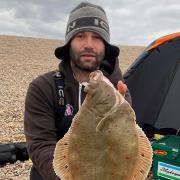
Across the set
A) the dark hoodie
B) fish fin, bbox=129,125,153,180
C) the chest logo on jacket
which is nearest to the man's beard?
the dark hoodie

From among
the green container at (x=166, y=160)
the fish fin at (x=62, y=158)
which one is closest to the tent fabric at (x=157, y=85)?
the green container at (x=166, y=160)

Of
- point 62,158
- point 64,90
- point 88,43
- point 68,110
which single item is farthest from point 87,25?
point 62,158

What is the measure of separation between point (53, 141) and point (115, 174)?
1265 mm

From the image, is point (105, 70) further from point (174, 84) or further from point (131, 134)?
point (174, 84)

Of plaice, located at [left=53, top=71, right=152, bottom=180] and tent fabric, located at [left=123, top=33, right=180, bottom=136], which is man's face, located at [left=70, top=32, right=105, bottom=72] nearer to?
plaice, located at [left=53, top=71, right=152, bottom=180]

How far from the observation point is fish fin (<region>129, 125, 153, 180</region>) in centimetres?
257

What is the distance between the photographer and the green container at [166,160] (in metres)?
6.38

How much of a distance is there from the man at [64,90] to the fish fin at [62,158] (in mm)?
840

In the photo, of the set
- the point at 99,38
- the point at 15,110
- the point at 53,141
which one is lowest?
the point at 15,110

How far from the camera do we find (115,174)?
8.32 ft

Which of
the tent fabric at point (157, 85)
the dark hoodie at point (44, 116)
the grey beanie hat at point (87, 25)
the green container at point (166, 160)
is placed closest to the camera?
the dark hoodie at point (44, 116)

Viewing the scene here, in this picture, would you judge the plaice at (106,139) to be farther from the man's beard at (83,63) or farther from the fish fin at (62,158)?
the man's beard at (83,63)

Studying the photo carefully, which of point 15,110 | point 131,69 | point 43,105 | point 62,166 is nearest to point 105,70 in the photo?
point 43,105

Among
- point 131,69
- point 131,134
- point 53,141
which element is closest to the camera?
point 131,134
